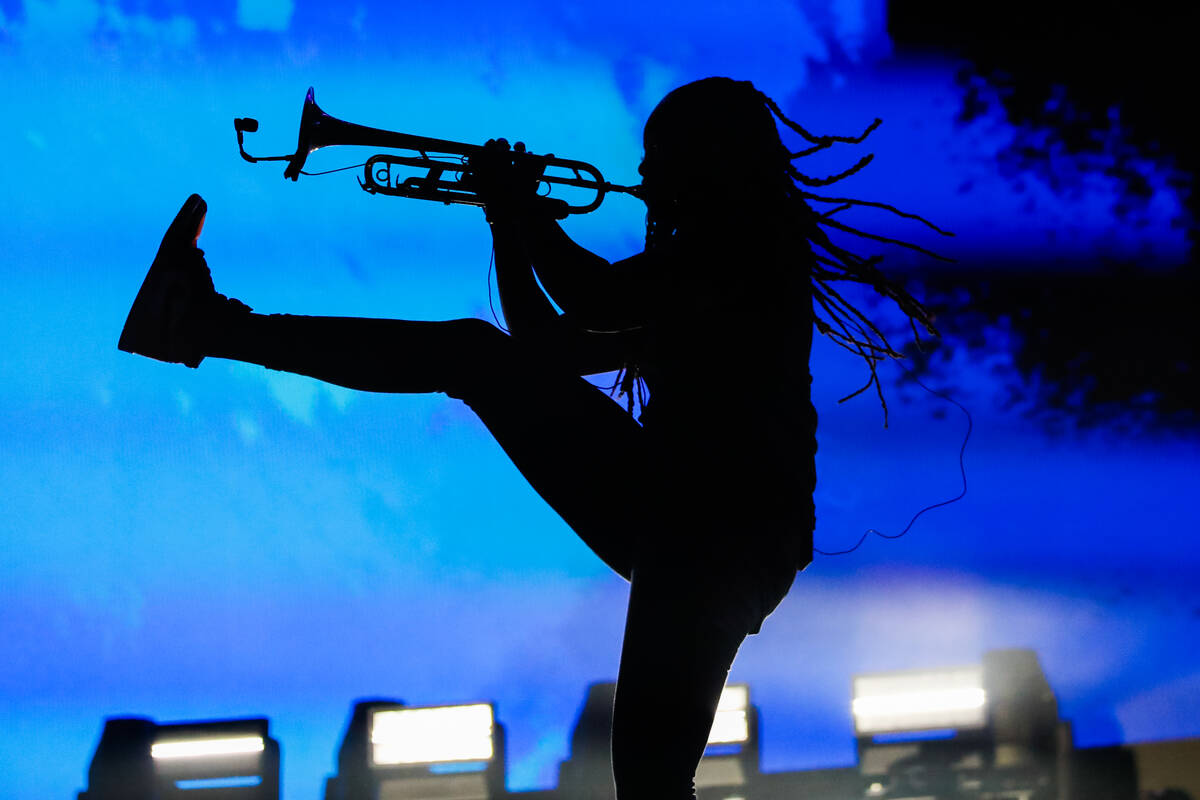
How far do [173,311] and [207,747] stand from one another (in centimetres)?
426

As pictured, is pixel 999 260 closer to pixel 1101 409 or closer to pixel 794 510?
pixel 1101 409

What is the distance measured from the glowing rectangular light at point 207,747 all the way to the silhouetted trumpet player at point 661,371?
4.01 m

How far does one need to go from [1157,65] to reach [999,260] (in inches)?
41.3

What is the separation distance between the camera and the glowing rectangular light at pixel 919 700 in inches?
217

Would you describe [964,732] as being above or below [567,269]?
below

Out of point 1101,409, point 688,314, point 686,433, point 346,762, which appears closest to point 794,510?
point 686,433

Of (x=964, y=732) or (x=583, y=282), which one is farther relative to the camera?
(x=964, y=732)

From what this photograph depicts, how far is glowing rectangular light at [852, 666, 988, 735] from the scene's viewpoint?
5520mm

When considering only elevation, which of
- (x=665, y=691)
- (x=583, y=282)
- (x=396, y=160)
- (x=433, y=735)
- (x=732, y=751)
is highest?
(x=396, y=160)

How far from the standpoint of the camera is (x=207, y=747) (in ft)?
16.9

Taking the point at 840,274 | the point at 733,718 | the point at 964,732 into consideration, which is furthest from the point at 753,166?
the point at 964,732

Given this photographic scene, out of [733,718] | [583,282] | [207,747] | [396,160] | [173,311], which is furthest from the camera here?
[733,718]

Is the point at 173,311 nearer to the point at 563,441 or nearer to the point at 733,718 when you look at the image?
the point at 563,441

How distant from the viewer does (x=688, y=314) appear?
1346mm
